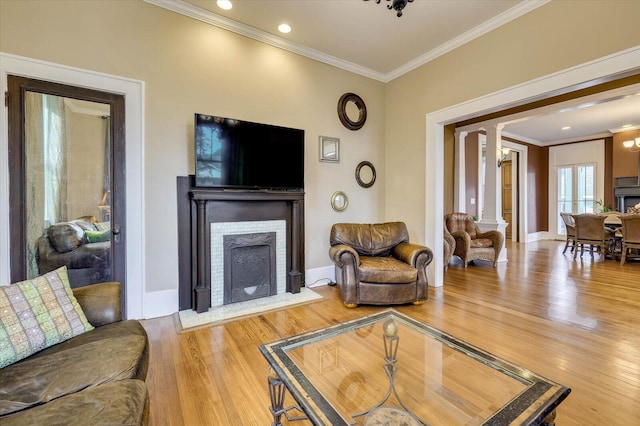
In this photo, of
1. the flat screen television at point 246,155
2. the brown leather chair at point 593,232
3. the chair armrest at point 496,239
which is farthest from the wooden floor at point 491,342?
the brown leather chair at point 593,232

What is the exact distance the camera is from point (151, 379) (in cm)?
175

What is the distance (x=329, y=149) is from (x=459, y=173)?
3240 mm

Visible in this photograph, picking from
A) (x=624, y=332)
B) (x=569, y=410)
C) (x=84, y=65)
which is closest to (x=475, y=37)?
(x=624, y=332)

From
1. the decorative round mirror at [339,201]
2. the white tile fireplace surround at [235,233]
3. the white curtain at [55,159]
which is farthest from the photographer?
the decorative round mirror at [339,201]

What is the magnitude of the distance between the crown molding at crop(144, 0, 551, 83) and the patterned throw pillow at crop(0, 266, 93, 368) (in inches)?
108

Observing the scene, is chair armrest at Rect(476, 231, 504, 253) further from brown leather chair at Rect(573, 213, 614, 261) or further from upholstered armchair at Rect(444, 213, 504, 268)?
brown leather chair at Rect(573, 213, 614, 261)

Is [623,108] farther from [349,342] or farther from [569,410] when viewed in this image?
[349,342]

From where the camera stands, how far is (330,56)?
377 centimetres

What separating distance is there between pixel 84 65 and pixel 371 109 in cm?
346

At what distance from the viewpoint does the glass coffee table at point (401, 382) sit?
103cm

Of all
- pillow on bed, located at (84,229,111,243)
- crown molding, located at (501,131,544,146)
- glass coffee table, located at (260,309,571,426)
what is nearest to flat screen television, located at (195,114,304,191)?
pillow on bed, located at (84,229,111,243)

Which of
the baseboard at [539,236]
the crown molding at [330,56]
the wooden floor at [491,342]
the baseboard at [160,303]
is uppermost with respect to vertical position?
the crown molding at [330,56]

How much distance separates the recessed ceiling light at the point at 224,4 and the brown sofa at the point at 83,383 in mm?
2995

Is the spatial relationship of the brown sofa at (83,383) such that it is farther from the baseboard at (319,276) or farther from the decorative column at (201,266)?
the baseboard at (319,276)
